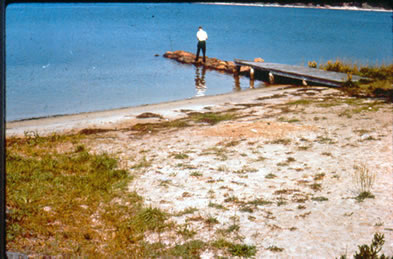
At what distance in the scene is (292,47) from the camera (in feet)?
160

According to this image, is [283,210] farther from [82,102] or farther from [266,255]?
[82,102]

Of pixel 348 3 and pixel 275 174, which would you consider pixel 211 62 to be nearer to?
pixel 275 174

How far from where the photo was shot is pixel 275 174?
25.2ft

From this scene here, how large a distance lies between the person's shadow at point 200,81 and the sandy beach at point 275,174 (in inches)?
431

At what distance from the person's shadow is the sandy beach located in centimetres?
1096

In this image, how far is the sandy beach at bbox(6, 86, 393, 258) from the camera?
17.8 feet

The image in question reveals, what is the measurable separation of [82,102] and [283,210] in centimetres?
1696

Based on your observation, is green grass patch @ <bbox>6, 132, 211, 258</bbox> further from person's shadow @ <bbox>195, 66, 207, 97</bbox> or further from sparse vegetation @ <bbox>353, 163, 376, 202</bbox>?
person's shadow @ <bbox>195, 66, 207, 97</bbox>

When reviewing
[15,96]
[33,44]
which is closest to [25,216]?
[15,96]

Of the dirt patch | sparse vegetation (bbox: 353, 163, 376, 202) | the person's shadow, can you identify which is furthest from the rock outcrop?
sparse vegetation (bbox: 353, 163, 376, 202)

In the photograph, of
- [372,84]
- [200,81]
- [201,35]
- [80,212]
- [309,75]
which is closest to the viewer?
[80,212]

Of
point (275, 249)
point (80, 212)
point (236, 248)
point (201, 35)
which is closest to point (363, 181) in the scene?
point (275, 249)

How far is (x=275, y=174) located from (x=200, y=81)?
20718mm

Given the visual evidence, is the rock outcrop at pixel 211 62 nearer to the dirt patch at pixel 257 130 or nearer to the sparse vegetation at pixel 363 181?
the dirt patch at pixel 257 130
